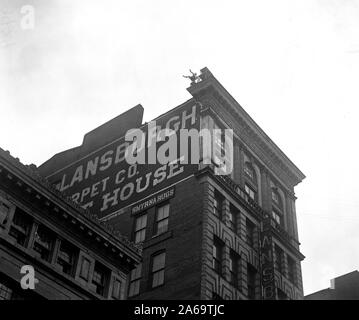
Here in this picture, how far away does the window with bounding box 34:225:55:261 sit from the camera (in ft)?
122

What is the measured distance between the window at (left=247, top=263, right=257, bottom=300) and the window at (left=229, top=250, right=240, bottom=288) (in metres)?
1.61

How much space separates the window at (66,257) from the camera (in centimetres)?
3831

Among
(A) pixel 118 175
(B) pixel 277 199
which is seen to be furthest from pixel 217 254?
(B) pixel 277 199

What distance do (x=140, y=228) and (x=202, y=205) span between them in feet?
22.4

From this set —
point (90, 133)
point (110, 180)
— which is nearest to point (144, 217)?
point (110, 180)

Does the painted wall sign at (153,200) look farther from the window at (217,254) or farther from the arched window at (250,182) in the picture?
the arched window at (250,182)

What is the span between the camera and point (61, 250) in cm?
3875

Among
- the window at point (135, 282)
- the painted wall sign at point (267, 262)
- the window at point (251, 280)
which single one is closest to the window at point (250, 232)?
the painted wall sign at point (267, 262)

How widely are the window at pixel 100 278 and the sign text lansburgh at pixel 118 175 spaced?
54.8 ft

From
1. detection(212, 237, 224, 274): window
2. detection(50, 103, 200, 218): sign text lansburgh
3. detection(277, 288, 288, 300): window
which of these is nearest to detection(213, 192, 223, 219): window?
detection(212, 237, 224, 274): window

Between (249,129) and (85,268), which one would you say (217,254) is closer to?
(85,268)

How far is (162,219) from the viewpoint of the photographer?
55125 millimetres

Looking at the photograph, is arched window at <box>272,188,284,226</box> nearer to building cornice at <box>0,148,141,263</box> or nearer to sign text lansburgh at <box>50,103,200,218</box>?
sign text lansburgh at <box>50,103,200,218</box>
